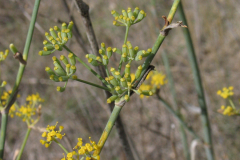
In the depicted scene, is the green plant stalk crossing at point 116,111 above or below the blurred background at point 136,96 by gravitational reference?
above

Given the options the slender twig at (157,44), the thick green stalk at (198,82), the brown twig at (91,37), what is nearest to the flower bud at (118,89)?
the slender twig at (157,44)

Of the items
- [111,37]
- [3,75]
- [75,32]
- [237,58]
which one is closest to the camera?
[75,32]

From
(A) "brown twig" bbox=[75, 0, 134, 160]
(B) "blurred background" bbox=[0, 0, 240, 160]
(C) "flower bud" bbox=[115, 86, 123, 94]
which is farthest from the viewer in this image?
(B) "blurred background" bbox=[0, 0, 240, 160]

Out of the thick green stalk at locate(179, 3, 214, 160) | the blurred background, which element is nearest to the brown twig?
the thick green stalk at locate(179, 3, 214, 160)

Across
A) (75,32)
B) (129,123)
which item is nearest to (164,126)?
(129,123)

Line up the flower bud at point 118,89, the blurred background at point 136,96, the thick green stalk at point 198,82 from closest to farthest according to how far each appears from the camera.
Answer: the flower bud at point 118,89 → the thick green stalk at point 198,82 → the blurred background at point 136,96

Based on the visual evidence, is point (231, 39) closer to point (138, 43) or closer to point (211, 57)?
point (211, 57)

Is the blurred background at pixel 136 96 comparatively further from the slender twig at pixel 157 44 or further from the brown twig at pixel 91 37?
the slender twig at pixel 157 44

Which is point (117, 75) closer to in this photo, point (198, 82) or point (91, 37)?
point (91, 37)

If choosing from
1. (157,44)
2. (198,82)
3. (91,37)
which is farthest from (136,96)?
(157,44)

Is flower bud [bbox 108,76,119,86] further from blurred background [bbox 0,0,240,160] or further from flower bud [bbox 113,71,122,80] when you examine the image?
blurred background [bbox 0,0,240,160]

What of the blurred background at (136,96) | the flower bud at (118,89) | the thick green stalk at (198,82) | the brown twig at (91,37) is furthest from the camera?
the blurred background at (136,96)
